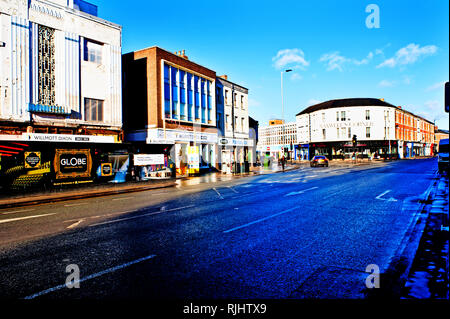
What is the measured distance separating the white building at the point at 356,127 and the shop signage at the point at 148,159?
49686 millimetres

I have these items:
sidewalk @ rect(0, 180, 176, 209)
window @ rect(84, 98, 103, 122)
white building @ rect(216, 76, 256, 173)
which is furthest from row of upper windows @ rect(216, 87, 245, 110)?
sidewalk @ rect(0, 180, 176, 209)

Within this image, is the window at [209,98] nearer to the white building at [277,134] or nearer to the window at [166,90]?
the window at [166,90]

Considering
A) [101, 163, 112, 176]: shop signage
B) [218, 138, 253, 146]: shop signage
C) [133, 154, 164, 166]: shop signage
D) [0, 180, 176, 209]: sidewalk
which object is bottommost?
[0, 180, 176, 209]: sidewalk

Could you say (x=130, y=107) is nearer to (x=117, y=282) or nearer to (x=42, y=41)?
(x=42, y=41)

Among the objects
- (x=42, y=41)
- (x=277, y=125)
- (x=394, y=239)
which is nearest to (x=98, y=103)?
(x=42, y=41)

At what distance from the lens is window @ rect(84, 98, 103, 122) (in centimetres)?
2166

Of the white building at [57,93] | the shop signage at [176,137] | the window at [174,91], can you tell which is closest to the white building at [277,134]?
the shop signage at [176,137]

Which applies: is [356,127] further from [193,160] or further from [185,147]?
[193,160]

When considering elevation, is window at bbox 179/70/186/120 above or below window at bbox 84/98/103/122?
above

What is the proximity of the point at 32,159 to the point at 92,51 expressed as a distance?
423 inches

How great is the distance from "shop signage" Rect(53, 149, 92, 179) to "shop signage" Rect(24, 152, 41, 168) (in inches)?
35.2

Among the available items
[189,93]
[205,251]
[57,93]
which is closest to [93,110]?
[57,93]

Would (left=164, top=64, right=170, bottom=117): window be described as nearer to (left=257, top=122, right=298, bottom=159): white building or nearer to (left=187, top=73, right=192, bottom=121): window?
(left=187, top=73, right=192, bottom=121): window

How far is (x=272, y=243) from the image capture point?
5801 millimetres
